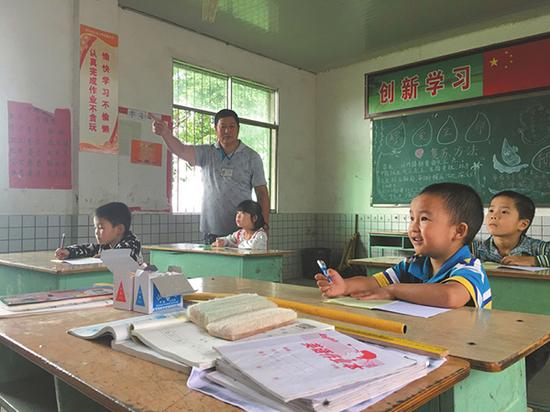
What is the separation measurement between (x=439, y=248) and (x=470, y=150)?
381 centimetres

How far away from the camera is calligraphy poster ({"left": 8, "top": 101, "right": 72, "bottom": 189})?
3719 mm

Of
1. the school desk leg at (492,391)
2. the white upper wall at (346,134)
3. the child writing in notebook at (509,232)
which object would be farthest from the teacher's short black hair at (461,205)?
the white upper wall at (346,134)

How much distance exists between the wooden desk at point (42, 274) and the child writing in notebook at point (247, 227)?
4.07 ft

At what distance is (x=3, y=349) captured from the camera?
4.95ft

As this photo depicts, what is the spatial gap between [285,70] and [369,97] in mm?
1164

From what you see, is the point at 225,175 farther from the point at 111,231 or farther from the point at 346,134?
the point at 346,134

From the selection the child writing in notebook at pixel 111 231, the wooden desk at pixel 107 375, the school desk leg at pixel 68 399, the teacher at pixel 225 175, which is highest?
the teacher at pixel 225 175

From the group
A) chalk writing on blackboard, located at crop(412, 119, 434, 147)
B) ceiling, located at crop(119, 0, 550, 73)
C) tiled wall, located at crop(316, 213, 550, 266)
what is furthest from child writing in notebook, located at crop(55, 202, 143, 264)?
chalk writing on blackboard, located at crop(412, 119, 434, 147)

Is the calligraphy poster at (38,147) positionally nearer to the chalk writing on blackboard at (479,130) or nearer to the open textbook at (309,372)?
the open textbook at (309,372)

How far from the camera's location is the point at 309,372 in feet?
2.22

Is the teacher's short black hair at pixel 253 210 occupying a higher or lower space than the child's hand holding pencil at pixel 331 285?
higher

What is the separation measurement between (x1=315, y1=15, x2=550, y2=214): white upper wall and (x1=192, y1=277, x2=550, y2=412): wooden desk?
4.51 metres

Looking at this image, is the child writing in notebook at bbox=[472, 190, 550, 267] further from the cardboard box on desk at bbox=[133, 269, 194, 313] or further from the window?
the window

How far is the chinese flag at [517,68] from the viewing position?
14.6ft
